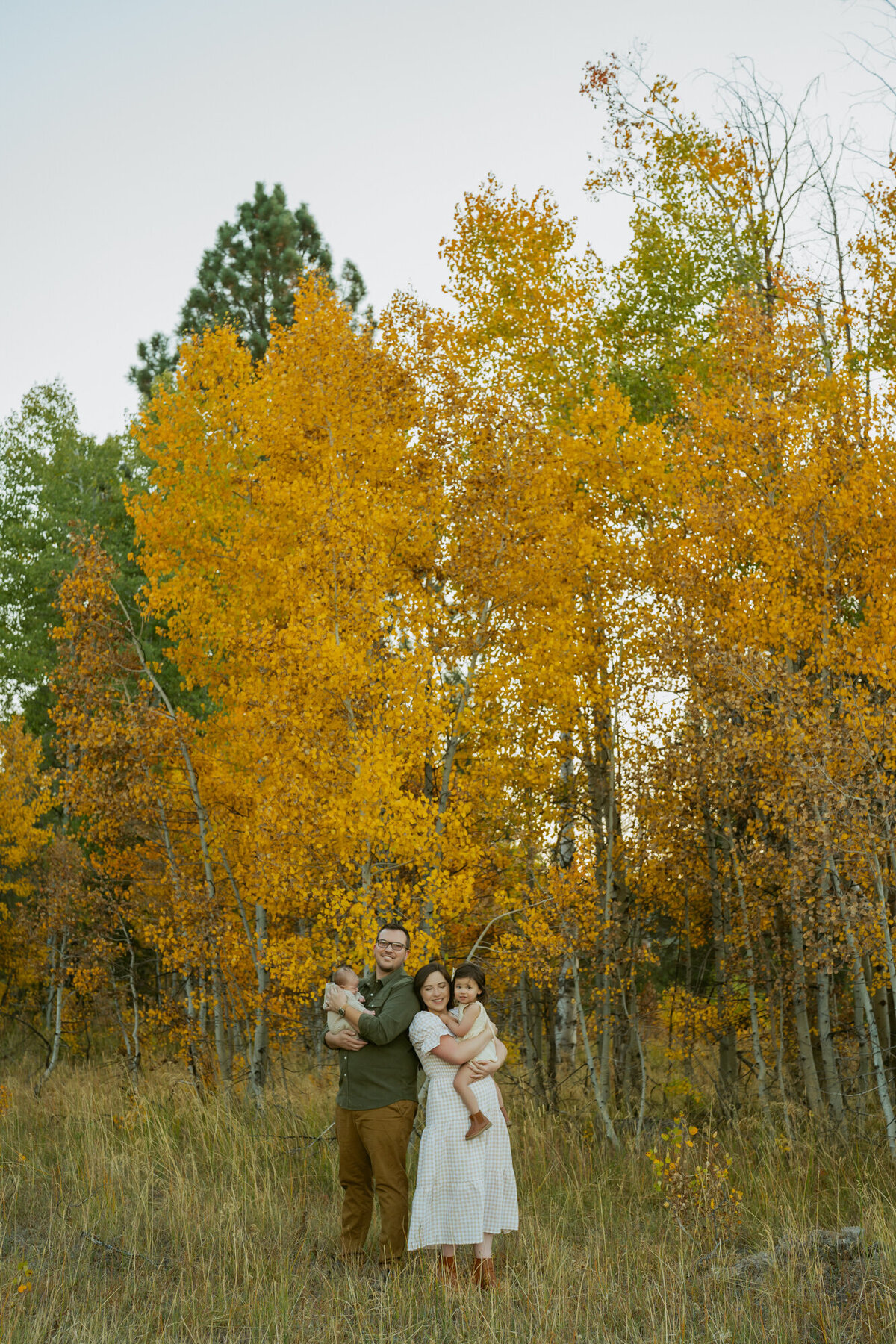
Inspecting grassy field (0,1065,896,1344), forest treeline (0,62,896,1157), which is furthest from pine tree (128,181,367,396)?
grassy field (0,1065,896,1344)

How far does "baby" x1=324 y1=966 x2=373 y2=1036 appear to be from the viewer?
5.17m

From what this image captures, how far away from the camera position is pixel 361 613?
306 inches

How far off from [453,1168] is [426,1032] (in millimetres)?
593

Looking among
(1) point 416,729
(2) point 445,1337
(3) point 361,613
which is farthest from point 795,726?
(2) point 445,1337

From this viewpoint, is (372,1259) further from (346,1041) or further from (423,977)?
(423,977)

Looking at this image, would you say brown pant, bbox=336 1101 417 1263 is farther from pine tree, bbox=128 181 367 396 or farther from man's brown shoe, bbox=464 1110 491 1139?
pine tree, bbox=128 181 367 396

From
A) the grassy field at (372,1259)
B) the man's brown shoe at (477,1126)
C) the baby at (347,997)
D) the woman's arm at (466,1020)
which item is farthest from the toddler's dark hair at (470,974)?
the grassy field at (372,1259)

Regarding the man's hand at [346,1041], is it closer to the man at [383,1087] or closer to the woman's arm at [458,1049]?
the man at [383,1087]

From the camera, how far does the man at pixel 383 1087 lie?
5066 millimetres

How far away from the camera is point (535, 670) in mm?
8711

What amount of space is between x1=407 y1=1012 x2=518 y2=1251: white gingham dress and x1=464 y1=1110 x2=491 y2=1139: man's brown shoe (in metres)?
0.03

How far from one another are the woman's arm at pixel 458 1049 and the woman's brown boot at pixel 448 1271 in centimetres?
83

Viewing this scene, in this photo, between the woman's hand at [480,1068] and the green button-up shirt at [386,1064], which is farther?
the green button-up shirt at [386,1064]

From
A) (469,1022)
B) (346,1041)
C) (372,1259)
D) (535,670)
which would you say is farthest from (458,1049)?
(535,670)
